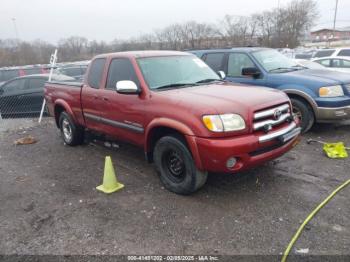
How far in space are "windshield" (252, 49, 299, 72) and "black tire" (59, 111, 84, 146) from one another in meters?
4.14

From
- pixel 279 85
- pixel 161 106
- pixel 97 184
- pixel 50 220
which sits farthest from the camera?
pixel 279 85

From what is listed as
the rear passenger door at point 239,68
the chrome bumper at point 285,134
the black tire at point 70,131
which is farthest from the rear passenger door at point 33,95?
the chrome bumper at point 285,134

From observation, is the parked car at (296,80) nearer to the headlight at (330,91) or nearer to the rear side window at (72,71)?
the headlight at (330,91)

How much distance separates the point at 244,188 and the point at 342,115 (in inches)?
119

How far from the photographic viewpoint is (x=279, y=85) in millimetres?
6410

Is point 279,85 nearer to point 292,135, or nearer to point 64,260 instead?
point 292,135

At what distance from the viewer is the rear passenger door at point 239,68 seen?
6.77 meters

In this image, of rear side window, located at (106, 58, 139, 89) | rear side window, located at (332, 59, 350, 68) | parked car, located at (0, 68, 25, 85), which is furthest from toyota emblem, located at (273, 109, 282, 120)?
parked car, located at (0, 68, 25, 85)

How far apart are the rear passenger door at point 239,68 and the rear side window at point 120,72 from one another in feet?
9.86

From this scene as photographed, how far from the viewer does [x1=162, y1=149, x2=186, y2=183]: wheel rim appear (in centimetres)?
410

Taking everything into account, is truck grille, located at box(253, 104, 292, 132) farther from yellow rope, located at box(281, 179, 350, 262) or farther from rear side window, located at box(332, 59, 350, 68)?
rear side window, located at box(332, 59, 350, 68)

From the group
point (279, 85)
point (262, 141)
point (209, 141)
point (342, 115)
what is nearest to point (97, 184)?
point (209, 141)

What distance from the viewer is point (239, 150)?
11.5 ft

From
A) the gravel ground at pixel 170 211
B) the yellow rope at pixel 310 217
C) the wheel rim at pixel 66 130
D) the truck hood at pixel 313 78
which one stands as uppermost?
the truck hood at pixel 313 78
